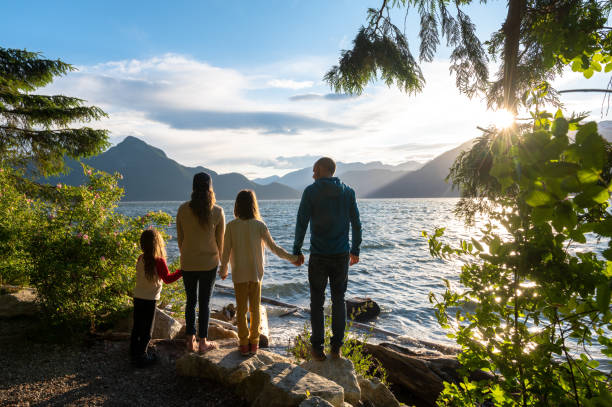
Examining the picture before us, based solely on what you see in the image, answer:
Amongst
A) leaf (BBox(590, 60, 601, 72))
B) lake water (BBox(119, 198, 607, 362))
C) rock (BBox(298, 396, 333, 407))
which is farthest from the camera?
lake water (BBox(119, 198, 607, 362))

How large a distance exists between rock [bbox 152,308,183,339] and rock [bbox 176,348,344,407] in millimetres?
1314

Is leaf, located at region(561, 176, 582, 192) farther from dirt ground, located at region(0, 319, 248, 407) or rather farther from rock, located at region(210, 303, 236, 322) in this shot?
rock, located at region(210, 303, 236, 322)

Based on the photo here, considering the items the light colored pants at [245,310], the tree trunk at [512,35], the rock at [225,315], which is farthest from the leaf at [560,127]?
the rock at [225,315]

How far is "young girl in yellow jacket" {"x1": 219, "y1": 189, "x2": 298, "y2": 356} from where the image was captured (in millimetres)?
4145

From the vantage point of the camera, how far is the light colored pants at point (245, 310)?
408cm

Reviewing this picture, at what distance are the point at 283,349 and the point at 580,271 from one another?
5.99 meters

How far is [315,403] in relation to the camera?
280 cm

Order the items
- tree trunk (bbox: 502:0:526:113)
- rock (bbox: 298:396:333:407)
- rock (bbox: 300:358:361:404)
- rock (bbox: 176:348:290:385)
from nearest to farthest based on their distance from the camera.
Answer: tree trunk (bbox: 502:0:526:113) → rock (bbox: 298:396:333:407) → rock (bbox: 176:348:290:385) → rock (bbox: 300:358:361:404)

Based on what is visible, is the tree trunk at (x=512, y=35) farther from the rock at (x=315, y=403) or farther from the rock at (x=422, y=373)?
the rock at (x=422, y=373)

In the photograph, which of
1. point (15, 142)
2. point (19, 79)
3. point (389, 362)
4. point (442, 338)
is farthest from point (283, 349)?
point (19, 79)

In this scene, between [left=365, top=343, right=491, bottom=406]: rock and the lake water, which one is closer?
[left=365, top=343, right=491, bottom=406]: rock

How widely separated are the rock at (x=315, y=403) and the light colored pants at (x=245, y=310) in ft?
4.74

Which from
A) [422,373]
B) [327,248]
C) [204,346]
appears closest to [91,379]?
[204,346]

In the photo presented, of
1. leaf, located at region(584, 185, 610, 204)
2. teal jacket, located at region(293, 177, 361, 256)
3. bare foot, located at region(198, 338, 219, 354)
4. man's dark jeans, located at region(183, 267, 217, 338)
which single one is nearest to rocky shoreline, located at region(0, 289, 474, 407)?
bare foot, located at region(198, 338, 219, 354)
